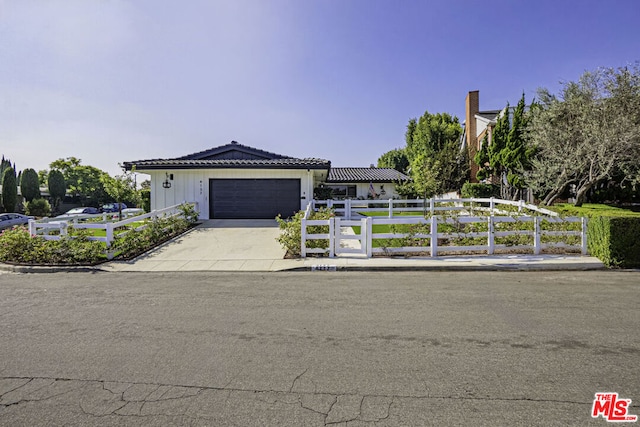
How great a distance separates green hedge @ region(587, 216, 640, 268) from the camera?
797 centimetres

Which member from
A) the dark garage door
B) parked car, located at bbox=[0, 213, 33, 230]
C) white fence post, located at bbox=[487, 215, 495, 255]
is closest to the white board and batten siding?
the dark garage door

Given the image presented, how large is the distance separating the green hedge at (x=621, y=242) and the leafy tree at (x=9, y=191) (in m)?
41.8

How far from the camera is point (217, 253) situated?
10.1 m

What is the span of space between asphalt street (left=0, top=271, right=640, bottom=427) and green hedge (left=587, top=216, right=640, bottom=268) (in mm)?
1881

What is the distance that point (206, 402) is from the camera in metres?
2.80

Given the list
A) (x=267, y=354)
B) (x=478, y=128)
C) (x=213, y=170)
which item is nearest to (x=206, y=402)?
(x=267, y=354)

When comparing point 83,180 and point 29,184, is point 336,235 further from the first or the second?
point 83,180

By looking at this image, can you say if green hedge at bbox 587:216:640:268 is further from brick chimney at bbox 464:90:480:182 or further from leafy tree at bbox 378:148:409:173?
leafy tree at bbox 378:148:409:173

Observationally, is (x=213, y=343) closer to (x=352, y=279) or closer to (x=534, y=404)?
(x=534, y=404)

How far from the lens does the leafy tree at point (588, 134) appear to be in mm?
13328

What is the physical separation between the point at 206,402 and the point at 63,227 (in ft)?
32.3

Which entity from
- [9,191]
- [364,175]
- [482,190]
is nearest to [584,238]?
[482,190]

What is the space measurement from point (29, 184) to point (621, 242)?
4424cm
